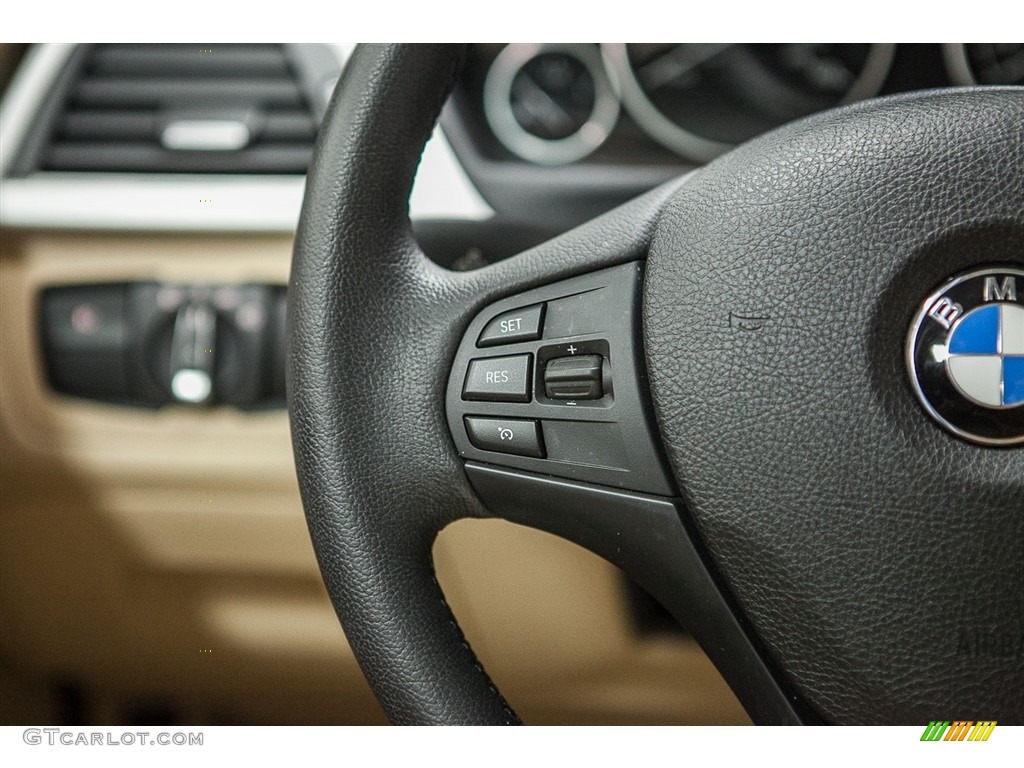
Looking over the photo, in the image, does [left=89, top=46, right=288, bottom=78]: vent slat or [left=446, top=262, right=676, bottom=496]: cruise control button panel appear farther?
[left=89, top=46, right=288, bottom=78]: vent slat

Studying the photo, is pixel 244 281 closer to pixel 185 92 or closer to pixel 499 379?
pixel 185 92

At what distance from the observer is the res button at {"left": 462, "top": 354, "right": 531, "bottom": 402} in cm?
48

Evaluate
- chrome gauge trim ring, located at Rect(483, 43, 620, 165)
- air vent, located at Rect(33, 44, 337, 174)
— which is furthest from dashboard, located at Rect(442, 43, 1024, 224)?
air vent, located at Rect(33, 44, 337, 174)

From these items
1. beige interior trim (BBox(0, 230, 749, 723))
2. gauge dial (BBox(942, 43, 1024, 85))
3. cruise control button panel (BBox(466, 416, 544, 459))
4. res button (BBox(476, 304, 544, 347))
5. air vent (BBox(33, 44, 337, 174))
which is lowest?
beige interior trim (BBox(0, 230, 749, 723))

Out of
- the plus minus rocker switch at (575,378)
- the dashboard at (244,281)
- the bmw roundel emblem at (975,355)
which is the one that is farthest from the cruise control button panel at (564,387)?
the dashboard at (244,281)

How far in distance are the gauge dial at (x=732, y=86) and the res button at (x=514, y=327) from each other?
350 millimetres

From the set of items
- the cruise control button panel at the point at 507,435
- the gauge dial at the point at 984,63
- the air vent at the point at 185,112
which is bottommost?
the cruise control button panel at the point at 507,435

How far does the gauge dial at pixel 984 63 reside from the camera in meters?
0.72

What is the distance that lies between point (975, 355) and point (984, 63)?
0.47 meters

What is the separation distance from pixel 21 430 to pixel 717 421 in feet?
2.22

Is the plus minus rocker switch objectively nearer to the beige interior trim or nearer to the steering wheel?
the steering wheel

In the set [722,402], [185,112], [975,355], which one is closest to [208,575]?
[185,112]
